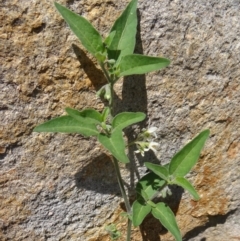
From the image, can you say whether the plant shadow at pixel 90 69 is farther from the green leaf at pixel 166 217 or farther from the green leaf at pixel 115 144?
the green leaf at pixel 166 217

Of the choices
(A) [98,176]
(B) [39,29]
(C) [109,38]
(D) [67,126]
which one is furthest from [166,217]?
(B) [39,29]

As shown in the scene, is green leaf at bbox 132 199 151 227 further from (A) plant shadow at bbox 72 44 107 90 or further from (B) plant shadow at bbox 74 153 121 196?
(A) plant shadow at bbox 72 44 107 90

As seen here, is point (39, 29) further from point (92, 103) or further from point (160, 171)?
point (160, 171)

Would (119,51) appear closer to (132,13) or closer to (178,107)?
(132,13)

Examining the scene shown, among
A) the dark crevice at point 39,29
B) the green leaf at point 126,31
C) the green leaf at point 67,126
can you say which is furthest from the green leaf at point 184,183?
the dark crevice at point 39,29

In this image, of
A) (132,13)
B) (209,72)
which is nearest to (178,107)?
(209,72)
